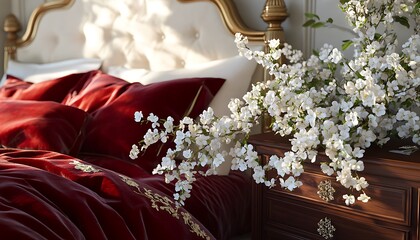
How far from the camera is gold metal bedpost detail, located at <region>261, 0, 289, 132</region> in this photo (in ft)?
8.20

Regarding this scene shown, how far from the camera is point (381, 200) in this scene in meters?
1.69

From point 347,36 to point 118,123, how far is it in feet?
3.19

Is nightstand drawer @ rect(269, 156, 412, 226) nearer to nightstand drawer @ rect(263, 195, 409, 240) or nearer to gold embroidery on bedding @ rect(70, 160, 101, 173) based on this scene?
nightstand drawer @ rect(263, 195, 409, 240)

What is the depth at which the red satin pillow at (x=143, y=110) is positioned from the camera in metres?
2.42

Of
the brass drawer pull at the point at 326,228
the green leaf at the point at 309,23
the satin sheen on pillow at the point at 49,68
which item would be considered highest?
the green leaf at the point at 309,23

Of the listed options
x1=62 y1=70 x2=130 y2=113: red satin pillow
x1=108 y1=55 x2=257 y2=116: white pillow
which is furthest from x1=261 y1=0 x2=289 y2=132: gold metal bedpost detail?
x1=62 y1=70 x2=130 y2=113: red satin pillow

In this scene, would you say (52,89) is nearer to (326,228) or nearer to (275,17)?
(275,17)

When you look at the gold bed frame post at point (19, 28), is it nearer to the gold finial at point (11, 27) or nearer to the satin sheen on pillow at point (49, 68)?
the gold finial at point (11, 27)

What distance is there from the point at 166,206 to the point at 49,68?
1.80m

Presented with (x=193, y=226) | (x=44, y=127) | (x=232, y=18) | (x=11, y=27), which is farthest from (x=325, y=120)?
(x=11, y=27)

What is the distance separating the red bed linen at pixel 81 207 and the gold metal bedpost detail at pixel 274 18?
0.86 metres

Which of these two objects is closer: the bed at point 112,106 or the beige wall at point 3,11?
the bed at point 112,106

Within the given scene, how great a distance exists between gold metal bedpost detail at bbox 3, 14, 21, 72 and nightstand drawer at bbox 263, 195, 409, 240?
224cm

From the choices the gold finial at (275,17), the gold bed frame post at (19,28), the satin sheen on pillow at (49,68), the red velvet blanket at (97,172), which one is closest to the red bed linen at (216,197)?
the red velvet blanket at (97,172)
